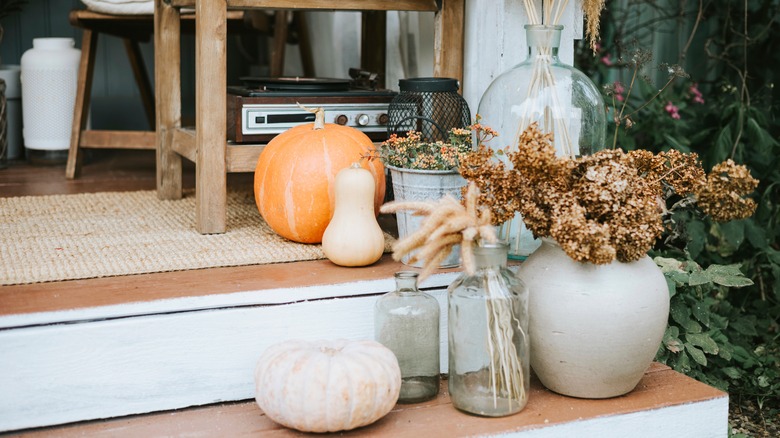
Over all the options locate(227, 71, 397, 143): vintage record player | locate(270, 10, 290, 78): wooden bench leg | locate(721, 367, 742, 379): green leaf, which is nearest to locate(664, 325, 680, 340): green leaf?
locate(721, 367, 742, 379): green leaf

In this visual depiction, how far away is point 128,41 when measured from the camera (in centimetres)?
351

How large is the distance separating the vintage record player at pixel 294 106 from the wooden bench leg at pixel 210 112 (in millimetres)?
102

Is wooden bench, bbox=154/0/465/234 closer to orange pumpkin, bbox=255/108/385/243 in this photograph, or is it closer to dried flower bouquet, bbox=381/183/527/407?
orange pumpkin, bbox=255/108/385/243

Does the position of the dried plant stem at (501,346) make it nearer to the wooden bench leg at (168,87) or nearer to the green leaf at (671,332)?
the green leaf at (671,332)

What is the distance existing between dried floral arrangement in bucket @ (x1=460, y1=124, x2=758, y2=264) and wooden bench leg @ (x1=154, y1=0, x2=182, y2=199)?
→ 1211 millimetres

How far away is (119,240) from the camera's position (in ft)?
6.77

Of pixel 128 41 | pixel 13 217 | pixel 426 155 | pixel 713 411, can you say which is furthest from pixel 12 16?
pixel 713 411

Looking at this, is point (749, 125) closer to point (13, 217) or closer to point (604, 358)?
point (604, 358)

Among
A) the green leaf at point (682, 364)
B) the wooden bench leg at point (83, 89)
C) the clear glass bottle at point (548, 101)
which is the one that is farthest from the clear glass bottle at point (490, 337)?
the wooden bench leg at point (83, 89)

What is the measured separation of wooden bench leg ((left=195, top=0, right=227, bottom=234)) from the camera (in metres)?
2.03

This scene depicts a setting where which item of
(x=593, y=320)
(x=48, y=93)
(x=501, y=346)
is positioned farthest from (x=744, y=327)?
(x=48, y=93)

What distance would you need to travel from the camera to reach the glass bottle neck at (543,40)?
1.88 meters

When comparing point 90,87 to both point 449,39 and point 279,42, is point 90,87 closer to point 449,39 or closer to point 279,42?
point 279,42

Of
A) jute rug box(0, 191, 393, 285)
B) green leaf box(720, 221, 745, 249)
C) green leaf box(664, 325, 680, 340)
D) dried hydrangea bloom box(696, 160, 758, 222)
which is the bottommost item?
green leaf box(664, 325, 680, 340)
